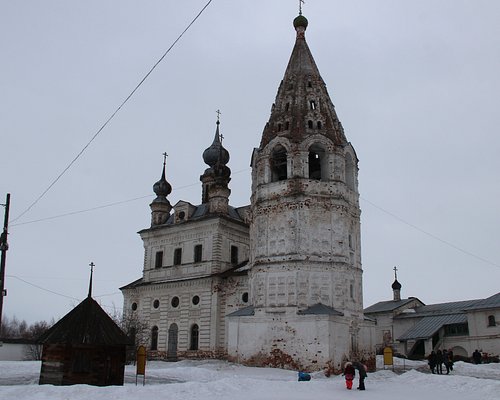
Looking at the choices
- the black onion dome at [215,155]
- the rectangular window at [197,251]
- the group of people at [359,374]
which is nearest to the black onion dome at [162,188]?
the black onion dome at [215,155]

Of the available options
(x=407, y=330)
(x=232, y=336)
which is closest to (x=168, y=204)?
(x=232, y=336)

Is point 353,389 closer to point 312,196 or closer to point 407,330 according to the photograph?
point 312,196

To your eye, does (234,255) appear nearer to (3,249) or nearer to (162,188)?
(162,188)

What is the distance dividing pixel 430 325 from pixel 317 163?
1944cm

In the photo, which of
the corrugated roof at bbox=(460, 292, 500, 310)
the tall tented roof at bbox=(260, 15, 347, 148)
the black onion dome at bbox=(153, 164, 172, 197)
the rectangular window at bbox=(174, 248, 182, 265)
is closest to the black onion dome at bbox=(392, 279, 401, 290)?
the corrugated roof at bbox=(460, 292, 500, 310)

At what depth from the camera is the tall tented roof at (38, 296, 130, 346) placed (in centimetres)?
1695

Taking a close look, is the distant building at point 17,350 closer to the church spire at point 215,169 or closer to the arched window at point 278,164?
the church spire at point 215,169

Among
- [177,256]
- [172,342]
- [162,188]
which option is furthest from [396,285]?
[162,188]

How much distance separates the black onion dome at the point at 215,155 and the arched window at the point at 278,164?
45.0 ft

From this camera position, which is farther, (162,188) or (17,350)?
(162,188)

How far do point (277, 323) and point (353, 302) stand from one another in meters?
4.41

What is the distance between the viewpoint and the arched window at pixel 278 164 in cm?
3238

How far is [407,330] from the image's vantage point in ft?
155

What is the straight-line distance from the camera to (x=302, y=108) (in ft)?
107
